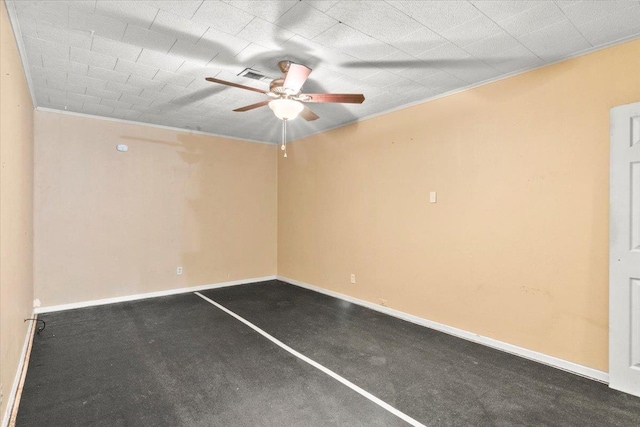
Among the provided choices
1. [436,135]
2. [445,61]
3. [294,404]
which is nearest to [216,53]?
[445,61]

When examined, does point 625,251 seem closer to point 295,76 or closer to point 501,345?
point 501,345

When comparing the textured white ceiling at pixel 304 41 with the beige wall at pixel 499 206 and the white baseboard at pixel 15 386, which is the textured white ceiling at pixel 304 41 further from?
the white baseboard at pixel 15 386

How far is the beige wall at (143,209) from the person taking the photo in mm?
4234

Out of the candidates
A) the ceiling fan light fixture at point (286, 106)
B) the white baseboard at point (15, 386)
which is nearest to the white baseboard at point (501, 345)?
the ceiling fan light fixture at point (286, 106)

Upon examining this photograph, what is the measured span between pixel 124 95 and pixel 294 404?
3.66m

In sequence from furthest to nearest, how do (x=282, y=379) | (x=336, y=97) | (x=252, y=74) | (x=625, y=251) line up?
(x=252, y=74), (x=336, y=97), (x=282, y=379), (x=625, y=251)

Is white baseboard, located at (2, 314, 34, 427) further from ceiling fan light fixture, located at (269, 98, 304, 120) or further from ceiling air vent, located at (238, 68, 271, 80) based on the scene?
ceiling air vent, located at (238, 68, 271, 80)

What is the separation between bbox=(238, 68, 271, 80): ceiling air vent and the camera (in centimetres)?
300

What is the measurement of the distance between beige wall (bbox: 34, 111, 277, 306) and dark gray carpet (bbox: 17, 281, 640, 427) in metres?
0.91

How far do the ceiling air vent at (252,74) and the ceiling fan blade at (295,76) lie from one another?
0.62 m

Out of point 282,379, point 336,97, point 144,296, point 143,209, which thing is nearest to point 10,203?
point 282,379

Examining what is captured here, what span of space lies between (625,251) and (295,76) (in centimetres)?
276

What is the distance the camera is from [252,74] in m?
3.07

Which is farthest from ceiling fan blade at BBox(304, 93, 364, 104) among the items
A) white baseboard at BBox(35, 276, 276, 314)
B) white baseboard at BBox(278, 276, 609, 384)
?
white baseboard at BBox(35, 276, 276, 314)
